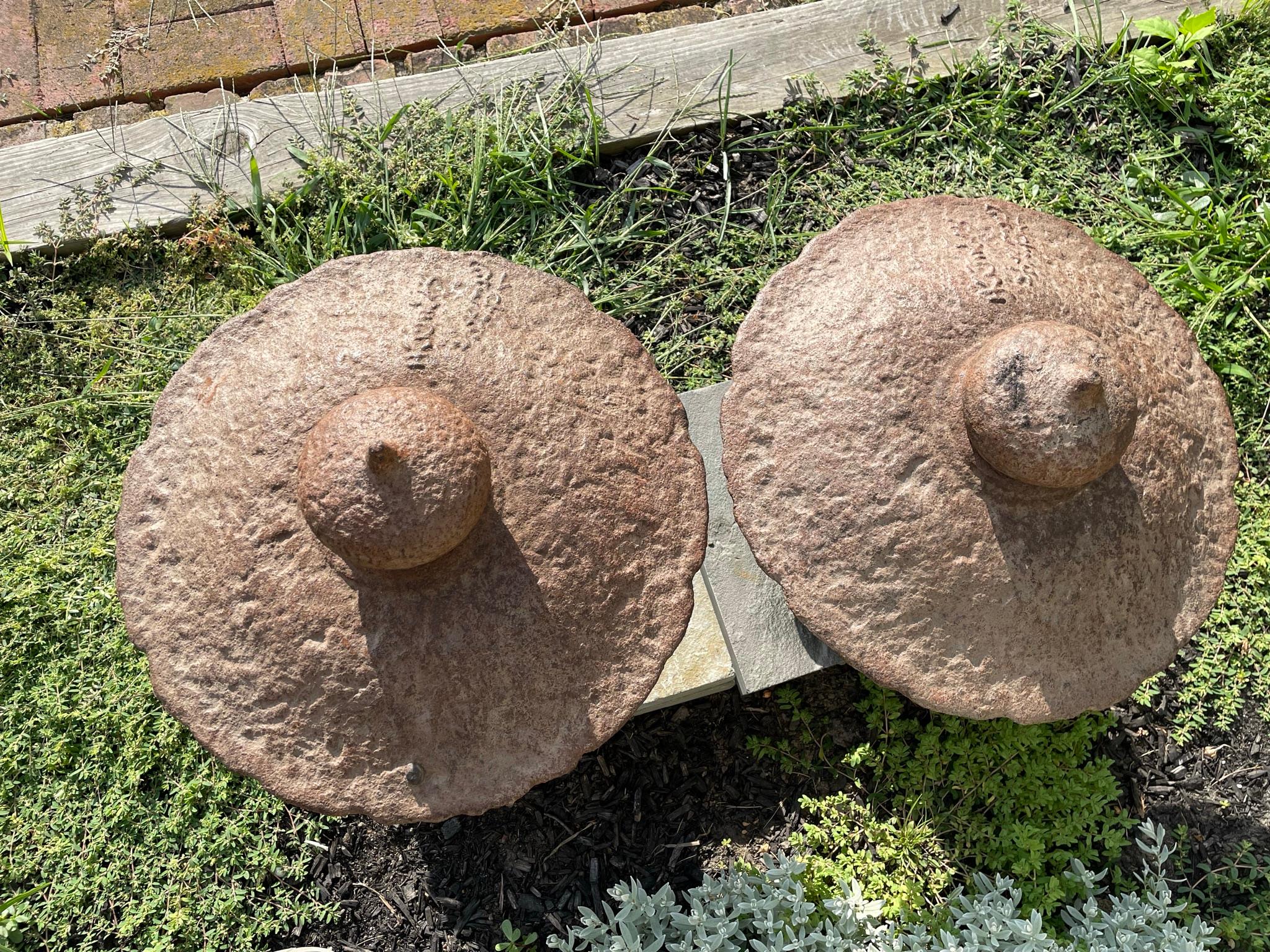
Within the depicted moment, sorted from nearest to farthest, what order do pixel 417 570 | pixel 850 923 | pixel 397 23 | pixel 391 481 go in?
1. pixel 391 481
2. pixel 417 570
3. pixel 850 923
4. pixel 397 23

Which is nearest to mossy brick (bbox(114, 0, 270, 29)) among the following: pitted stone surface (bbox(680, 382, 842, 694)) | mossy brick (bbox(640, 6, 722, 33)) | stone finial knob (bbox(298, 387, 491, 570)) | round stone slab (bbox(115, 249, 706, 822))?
mossy brick (bbox(640, 6, 722, 33))

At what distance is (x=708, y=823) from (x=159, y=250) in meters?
2.19

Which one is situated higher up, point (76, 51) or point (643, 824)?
point (76, 51)

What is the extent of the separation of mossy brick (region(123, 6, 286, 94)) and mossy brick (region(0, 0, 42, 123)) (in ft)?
0.85

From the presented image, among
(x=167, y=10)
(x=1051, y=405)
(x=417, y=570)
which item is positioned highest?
(x=167, y=10)

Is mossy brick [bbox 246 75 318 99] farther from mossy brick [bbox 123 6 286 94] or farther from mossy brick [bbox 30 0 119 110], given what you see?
mossy brick [bbox 30 0 119 110]

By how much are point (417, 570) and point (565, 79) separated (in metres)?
1.79

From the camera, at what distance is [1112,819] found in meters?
2.30

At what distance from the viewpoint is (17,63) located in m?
2.69

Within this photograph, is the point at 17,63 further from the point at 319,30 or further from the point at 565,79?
the point at 565,79

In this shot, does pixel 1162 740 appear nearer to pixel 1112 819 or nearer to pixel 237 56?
pixel 1112 819

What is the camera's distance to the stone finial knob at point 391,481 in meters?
1.31

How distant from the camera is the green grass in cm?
233

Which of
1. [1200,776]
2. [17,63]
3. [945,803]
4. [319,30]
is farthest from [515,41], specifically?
[1200,776]
